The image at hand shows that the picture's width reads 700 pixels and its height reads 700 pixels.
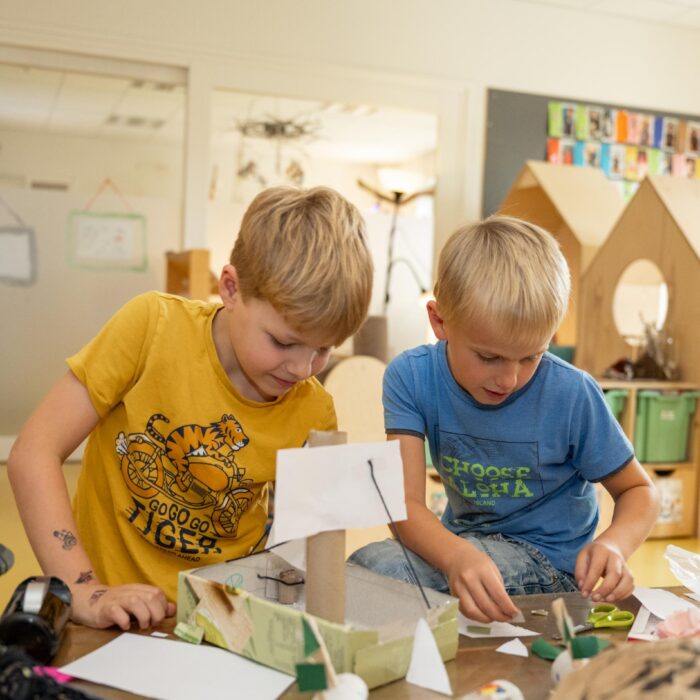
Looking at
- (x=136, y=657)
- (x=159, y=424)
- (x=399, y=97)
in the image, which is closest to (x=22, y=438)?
(x=159, y=424)

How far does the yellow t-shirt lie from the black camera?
30cm

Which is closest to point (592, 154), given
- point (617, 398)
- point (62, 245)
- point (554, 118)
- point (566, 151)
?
point (566, 151)

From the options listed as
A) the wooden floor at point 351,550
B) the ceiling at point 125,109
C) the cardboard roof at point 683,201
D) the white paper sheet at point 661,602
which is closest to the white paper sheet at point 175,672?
the white paper sheet at point 661,602

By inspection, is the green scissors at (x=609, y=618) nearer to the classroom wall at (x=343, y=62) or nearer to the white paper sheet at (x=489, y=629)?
the white paper sheet at (x=489, y=629)

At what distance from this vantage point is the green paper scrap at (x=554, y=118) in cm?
433

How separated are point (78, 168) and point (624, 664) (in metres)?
3.62

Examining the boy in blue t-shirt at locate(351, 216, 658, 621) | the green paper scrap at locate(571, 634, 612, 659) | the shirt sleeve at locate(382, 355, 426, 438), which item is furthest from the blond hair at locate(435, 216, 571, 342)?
the green paper scrap at locate(571, 634, 612, 659)

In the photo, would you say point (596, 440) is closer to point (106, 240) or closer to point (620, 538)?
point (620, 538)

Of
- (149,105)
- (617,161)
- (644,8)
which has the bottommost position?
(617,161)

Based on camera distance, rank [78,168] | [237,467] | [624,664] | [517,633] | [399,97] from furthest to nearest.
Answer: [399,97]
[78,168]
[237,467]
[517,633]
[624,664]

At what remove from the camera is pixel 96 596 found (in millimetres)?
801

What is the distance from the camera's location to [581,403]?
111 centimetres

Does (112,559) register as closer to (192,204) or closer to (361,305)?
(361,305)

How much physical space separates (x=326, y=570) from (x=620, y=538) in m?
0.45
